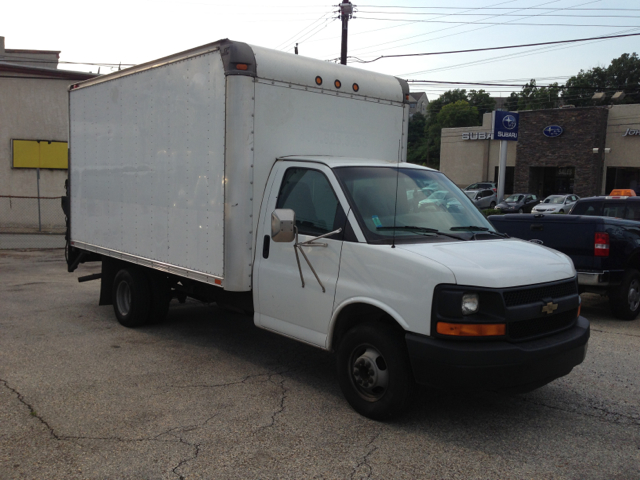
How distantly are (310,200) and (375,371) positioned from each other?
1633 millimetres

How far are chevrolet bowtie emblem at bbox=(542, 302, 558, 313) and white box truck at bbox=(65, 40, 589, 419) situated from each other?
0.05 feet

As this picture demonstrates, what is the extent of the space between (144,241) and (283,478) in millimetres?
4027

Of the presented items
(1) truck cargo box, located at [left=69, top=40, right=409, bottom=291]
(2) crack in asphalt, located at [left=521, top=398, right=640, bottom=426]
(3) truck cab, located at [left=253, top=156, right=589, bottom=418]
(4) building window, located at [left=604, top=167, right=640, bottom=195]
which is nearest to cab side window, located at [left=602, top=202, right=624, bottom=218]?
(1) truck cargo box, located at [left=69, top=40, right=409, bottom=291]

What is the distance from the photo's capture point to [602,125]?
136ft

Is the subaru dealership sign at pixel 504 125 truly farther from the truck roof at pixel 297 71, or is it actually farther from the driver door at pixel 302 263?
the driver door at pixel 302 263

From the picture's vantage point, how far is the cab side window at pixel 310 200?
5.13 m

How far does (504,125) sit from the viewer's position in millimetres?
36062

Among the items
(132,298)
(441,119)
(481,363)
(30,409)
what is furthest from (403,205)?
(441,119)

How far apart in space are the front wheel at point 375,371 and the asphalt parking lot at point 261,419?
170mm

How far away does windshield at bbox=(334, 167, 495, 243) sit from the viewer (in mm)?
4910

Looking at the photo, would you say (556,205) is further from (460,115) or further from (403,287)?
(460,115)

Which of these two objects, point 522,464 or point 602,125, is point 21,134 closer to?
point 522,464

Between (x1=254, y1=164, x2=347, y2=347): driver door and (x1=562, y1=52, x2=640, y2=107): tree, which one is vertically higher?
(x1=562, y1=52, x2=640, y2=107): tree

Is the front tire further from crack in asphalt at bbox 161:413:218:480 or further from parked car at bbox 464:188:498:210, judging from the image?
parked car at bbox 464:188:498:210
